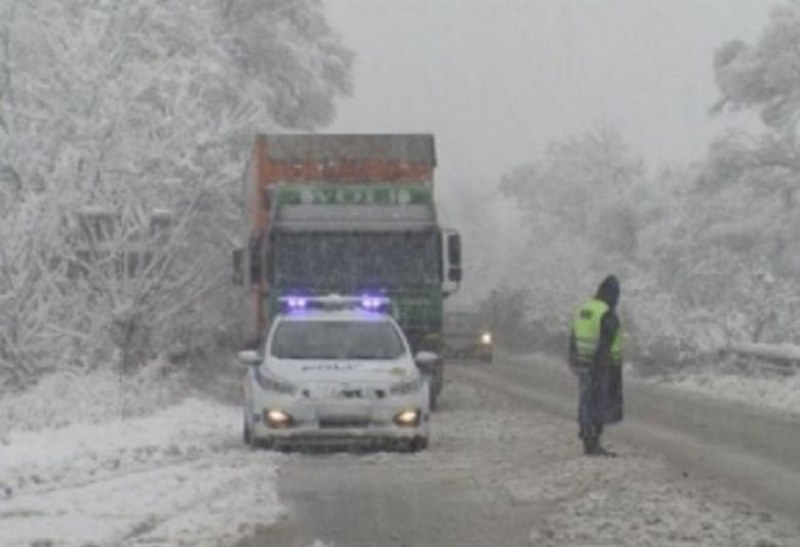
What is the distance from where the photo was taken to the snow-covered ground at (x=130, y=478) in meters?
10.9

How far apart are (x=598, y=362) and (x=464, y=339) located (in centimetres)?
3338

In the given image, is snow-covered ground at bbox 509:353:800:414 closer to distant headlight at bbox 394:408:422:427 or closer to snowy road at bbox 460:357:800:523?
snowy road at bbox 460:357:800:523

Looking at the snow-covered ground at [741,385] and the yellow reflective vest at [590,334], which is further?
the snow-covered ground at [741,385]

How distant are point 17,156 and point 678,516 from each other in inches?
771

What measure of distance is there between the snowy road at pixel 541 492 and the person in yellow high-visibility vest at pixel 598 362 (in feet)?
1.28

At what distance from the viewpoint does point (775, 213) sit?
46219 millimetres

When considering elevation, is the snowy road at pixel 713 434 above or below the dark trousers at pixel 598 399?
below

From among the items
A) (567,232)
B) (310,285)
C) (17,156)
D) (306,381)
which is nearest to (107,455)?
(306,381)

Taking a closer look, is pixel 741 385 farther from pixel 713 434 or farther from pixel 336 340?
pixel 336 340

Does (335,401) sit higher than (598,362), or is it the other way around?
(598,362)

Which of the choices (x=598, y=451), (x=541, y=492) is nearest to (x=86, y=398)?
(x=598, y=451)

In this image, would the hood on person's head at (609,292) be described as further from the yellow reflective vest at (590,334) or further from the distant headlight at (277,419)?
the distant headlight at (277,419)

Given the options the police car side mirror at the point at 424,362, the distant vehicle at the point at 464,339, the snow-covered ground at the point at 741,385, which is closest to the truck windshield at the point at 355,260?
the police car side mirror at the point at 424,362

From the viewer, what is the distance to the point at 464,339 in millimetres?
49812
